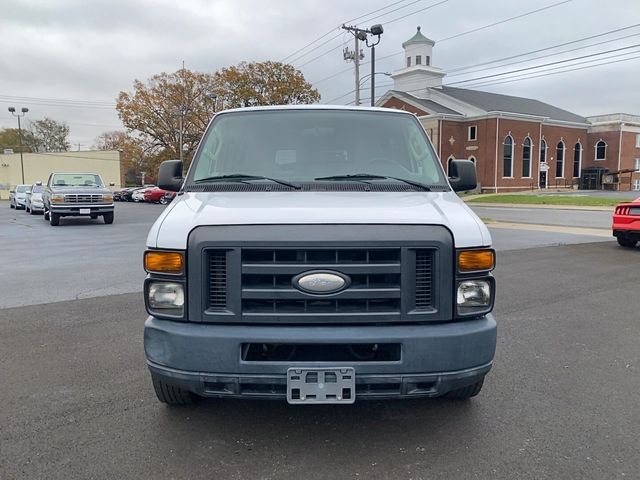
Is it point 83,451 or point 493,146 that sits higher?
point 493,146

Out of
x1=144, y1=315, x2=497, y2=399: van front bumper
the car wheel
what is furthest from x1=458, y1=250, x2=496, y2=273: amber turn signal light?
the car wheel

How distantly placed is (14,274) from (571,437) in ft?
29.1

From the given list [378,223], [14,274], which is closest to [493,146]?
[14,274]

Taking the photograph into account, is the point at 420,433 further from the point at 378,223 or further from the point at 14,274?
the point at 14,274

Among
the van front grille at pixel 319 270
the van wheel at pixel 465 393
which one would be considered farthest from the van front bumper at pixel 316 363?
the van wheel at pixel 465 393

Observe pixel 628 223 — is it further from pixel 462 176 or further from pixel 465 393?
pixel 465 393

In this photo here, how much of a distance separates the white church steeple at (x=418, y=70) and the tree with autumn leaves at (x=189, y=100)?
41.8 ft

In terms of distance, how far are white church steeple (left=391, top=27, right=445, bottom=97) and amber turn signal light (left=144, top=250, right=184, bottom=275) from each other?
191 ft

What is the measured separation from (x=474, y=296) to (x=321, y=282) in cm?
91

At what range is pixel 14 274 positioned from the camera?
29.5 feet

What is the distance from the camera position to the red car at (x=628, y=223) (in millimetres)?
11562

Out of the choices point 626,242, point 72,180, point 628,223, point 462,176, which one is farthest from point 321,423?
point 72,180

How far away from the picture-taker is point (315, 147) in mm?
4266

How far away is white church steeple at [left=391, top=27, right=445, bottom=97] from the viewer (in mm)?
57938
